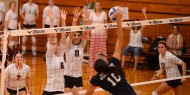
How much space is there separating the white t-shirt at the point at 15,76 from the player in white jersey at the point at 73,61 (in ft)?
2.50

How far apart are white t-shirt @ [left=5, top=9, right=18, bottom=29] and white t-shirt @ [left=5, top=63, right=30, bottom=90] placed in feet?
22.5

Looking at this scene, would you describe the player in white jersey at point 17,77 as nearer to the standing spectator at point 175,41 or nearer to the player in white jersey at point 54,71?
the player in white jersey at point 54,71

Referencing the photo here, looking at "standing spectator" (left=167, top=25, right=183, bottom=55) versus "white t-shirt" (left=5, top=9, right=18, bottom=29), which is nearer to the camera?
"standing spectator" (left=167, top=25, right=183, bottom=55)

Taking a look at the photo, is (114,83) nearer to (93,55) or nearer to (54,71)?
(54,71)

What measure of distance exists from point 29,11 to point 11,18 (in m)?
0.67

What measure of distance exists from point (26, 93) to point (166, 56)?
2804mm

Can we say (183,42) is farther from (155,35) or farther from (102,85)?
(102,85)

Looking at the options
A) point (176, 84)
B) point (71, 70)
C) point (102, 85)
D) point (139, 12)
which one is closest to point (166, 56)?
point (176, 84)

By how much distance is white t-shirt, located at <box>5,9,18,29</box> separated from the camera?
14953mm

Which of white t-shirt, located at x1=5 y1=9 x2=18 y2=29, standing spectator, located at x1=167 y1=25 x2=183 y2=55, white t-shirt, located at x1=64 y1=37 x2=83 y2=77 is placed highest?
white t-shirt, located at x1=5 y1=9 x2=18 y2=29

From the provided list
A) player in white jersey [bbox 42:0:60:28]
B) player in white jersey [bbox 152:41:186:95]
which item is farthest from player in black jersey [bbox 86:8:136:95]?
player in white jersey [bbox 42:0:60:28]

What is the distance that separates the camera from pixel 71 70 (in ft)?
27.7

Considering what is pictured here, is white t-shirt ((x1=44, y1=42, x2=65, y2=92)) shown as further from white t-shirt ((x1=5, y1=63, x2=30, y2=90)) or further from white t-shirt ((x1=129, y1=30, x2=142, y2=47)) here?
white t-shirt ((x1=129, y1=30, x2=142, y2=47))

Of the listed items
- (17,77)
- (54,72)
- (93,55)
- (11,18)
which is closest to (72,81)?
(54,72)
